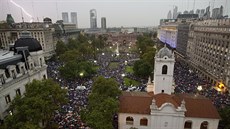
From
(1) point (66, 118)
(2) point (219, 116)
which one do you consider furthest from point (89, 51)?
(2) point (219, 116)

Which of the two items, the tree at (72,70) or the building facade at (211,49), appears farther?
the tree at (72,70)

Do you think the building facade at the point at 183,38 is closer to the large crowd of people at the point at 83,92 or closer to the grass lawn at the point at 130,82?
the large crowd of people at the point at 83,92

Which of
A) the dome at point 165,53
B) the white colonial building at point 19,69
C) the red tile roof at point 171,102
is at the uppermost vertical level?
the dome at point 165,53

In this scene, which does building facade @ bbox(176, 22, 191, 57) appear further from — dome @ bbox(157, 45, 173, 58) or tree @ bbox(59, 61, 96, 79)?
dome @ bbox(157, 45, 173, 58)

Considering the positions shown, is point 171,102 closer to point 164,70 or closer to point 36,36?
point 164,70

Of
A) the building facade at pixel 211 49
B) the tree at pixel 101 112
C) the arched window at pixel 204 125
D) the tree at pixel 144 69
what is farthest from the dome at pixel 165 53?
the building facade at pixel 211 49

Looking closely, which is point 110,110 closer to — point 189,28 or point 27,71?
point 27,71

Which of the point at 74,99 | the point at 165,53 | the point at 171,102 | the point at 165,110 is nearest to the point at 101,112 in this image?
the point at 165,110
